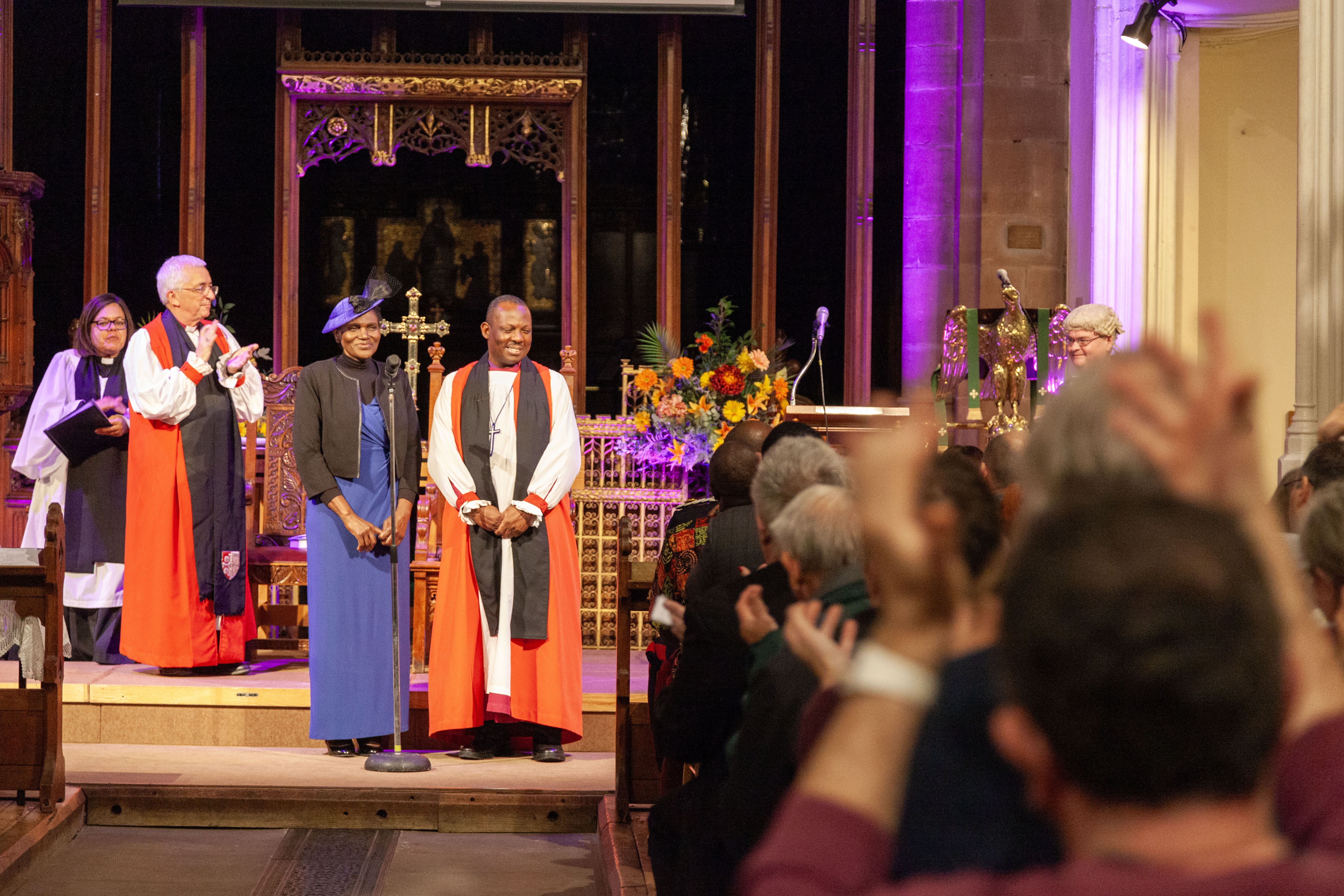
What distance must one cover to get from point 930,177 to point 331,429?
4943 mm

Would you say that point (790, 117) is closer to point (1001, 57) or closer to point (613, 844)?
point (1001, 57)

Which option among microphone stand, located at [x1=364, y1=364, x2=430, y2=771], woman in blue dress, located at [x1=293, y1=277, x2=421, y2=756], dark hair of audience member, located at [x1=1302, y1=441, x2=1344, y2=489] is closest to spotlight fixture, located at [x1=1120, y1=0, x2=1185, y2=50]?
woman in blue dress, located at [x1=293, y1=277, x2=421, y2=756]

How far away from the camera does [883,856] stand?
1.08m

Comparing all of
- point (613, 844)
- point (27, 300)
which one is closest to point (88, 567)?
point (27, 300)

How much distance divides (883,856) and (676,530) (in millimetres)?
3037

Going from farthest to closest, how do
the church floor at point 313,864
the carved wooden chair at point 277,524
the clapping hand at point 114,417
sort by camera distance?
the carved wooden chair at point 277,524 < the clapping hand at point 114,417 < the church floor at point 313,864

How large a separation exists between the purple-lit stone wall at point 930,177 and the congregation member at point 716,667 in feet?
21.6

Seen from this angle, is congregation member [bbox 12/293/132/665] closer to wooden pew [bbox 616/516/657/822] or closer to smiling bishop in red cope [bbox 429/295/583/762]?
smiling bishop in red cope [bbox 429/295/583/762]

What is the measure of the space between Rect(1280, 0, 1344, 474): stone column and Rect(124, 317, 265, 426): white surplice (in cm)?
414

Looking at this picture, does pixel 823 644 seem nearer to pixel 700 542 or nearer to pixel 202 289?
pixel 700 542

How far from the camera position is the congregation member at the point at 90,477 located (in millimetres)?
6480

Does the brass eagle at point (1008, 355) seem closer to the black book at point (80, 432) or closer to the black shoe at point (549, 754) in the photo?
the black shoe at point (549, 754)

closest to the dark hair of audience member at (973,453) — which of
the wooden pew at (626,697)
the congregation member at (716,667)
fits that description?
the congregation member at (716,667)

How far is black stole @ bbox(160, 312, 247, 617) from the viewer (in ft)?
19.9
